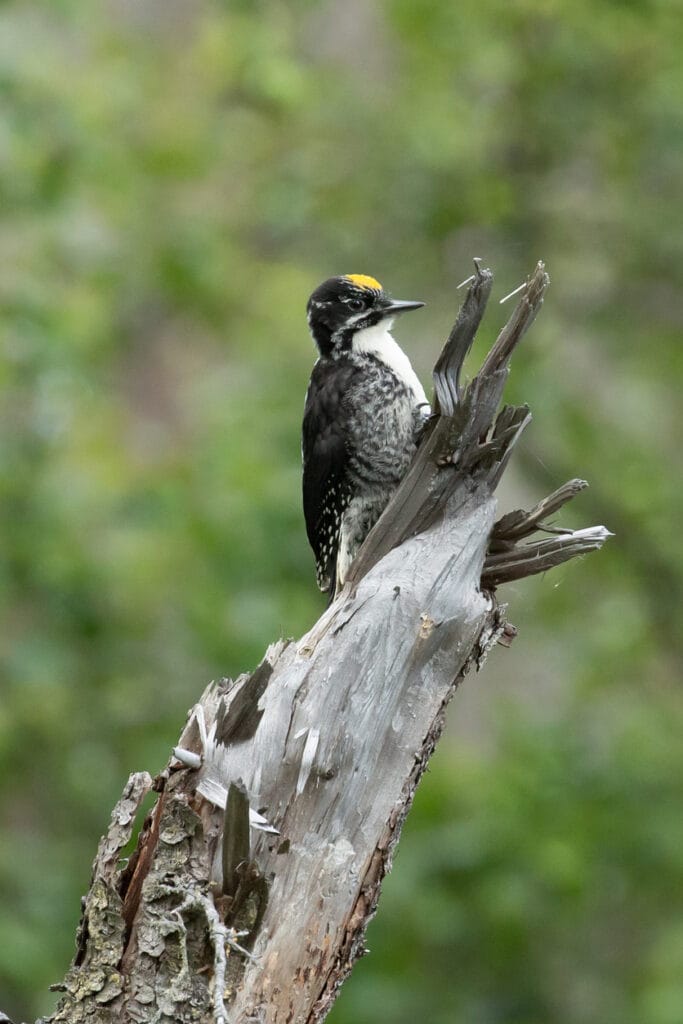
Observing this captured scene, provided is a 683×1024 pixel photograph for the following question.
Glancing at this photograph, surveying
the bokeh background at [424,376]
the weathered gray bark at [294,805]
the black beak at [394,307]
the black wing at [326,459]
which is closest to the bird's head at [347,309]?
the black beak at [394,307]

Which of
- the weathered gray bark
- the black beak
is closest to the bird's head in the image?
the black beak

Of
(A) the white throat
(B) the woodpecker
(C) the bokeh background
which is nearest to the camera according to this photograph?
(B) the woodpecker

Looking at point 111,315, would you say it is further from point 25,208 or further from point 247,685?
point 247,685

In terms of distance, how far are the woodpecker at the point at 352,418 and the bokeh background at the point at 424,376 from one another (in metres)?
1.33

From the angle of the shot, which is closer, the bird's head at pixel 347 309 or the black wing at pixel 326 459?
the black wing at pixel 326 459

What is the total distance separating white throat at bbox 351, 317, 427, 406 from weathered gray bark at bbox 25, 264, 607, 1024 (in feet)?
4.77

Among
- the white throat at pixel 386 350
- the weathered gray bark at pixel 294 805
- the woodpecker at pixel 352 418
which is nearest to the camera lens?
the weathered gray bark at pixel 294 805

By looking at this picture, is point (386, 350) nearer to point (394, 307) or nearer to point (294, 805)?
point (394, 307)

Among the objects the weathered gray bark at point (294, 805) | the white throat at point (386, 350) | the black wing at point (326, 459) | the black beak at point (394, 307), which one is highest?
the black beak at point (394, 307)

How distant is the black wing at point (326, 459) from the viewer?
4.86m

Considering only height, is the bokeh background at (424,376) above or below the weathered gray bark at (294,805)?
above

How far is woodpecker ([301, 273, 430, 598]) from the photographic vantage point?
4.79 metres

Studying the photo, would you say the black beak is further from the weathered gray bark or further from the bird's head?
the weathered gray bark

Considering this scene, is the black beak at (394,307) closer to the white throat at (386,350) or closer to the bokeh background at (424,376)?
the white throat at (386,350)
